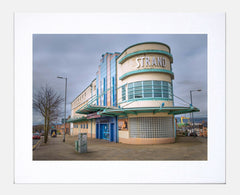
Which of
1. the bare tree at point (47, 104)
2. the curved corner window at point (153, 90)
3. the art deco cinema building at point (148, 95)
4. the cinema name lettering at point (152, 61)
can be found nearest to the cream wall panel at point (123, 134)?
the art deco cinema building at point (148, 95)

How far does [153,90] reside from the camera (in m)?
14.5

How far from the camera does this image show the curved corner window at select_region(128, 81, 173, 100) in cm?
1448

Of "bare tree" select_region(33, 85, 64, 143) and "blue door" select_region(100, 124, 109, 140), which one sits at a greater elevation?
"bare tree" select_region(33, 85, 64, 143)

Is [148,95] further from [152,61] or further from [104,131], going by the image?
[104,131]

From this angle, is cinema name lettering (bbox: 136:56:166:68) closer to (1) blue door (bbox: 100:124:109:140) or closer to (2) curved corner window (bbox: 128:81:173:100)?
(2) curved corner window (bbox: 128:81:173:100)

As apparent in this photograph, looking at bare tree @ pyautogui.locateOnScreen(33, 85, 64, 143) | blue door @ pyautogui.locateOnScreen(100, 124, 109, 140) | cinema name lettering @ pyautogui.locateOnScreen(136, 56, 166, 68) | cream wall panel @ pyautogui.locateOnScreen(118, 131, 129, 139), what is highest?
cinema name lettering @ pyautogui.locateOnScreen(136, 56, 166, 68)

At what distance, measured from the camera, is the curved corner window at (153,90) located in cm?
1448

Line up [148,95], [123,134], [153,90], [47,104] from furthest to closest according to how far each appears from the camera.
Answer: [47,104], [123,134], [148,95], [153,90]

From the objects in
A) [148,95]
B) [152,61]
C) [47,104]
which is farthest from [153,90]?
[47,104]

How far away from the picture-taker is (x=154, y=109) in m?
13.8

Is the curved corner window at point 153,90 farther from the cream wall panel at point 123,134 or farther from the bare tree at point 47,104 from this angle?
the bare tree at point 47,104

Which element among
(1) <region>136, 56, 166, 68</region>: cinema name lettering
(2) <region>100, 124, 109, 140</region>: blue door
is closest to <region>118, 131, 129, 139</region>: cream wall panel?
(2) <region>100, 124, 109, 140</region>: blue door
